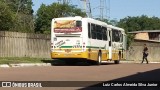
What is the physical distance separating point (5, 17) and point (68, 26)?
888cm

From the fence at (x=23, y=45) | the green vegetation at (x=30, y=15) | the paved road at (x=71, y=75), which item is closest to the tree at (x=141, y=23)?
the green vegetation at (x=30, y=15)

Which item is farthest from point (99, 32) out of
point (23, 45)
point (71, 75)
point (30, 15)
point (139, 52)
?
point (30, 15)

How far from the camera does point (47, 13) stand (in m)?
62.7

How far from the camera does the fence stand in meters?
33.5

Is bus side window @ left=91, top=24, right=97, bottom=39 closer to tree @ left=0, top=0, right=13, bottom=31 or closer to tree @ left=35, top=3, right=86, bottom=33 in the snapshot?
tree @ left=0, top=0, right=13, bottom=31

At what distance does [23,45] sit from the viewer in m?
35.7

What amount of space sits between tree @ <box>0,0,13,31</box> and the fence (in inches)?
91.7

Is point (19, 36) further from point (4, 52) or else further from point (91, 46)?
point (91, 46)

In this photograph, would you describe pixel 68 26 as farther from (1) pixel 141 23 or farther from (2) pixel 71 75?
(1) pixel 141 23

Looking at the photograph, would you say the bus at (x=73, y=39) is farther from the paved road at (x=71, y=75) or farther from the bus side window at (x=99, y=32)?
the paved road at (x=71, y=75)

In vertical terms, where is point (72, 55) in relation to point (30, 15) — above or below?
below

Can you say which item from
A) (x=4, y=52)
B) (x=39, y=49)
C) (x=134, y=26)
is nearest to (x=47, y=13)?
(x=39, y=49)

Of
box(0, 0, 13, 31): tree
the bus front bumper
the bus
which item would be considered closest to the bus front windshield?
the bus

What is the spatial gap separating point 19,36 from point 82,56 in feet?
25.6
